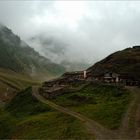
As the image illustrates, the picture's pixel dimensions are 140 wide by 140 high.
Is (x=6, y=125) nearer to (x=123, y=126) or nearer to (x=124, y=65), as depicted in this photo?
(x=123, y=126)

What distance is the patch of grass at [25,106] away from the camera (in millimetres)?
117938

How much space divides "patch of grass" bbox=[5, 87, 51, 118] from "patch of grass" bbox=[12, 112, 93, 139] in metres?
11.9

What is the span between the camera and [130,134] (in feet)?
238

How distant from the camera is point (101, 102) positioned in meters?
110

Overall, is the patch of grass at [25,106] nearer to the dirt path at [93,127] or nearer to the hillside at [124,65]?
the dirt path at [93,127]

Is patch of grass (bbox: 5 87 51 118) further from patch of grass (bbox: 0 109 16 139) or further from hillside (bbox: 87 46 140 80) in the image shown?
hillside (bbox: 87 46 140 80)

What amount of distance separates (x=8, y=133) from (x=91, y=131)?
1264 inches

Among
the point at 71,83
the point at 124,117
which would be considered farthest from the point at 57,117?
the point at 71,83

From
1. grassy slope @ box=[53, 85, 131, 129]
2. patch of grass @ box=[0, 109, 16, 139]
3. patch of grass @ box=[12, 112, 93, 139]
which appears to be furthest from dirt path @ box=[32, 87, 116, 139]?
patch of grass @ box=[0, 109, 16, 139]

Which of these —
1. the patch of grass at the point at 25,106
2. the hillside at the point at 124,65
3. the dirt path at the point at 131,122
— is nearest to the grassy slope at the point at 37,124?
the patch of grass at the point at 25,106

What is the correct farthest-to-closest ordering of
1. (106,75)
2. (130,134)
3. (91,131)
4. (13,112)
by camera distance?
1. (106,75)
2. (13,112)
3. (91,131)
4. (130,134)

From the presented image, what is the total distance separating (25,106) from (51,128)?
43.3 metres

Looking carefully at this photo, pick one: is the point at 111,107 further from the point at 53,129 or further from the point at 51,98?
the point at 51,98

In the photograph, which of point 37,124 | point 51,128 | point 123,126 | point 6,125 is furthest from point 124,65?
point 123,126
